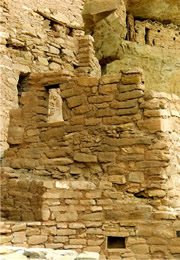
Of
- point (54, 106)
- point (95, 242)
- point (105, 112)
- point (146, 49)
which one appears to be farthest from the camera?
point (146, 49)

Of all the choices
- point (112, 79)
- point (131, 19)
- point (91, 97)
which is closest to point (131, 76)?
point (112, 79)

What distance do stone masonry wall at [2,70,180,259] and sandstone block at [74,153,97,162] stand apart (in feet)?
0.05

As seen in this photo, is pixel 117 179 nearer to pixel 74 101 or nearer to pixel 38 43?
pixel 74 101

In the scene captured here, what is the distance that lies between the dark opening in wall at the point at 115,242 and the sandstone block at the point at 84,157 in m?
1.13

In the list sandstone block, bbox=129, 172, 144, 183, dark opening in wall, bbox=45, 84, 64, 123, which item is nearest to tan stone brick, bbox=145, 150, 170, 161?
sandstone block, bbox=129, 172, 144, 183

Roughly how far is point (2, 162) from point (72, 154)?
1376 mm

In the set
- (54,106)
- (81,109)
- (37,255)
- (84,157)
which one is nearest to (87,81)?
(81,109)

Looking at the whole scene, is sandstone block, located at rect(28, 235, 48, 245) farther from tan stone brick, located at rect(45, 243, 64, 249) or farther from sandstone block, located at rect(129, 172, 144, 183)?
sandstone block, located at rect(129, 172, 144, 183)

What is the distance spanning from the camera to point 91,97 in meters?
5.23

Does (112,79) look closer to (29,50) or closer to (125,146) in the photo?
(125,146)

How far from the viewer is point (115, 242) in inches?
183

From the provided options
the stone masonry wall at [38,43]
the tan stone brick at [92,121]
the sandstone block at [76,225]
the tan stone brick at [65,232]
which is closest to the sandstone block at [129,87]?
the tan stone brick at [92,121]

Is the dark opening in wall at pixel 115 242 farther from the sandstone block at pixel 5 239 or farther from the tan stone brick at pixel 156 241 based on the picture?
the sandstone block at pixel 5 239

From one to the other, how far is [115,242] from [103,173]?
3.19 feet
